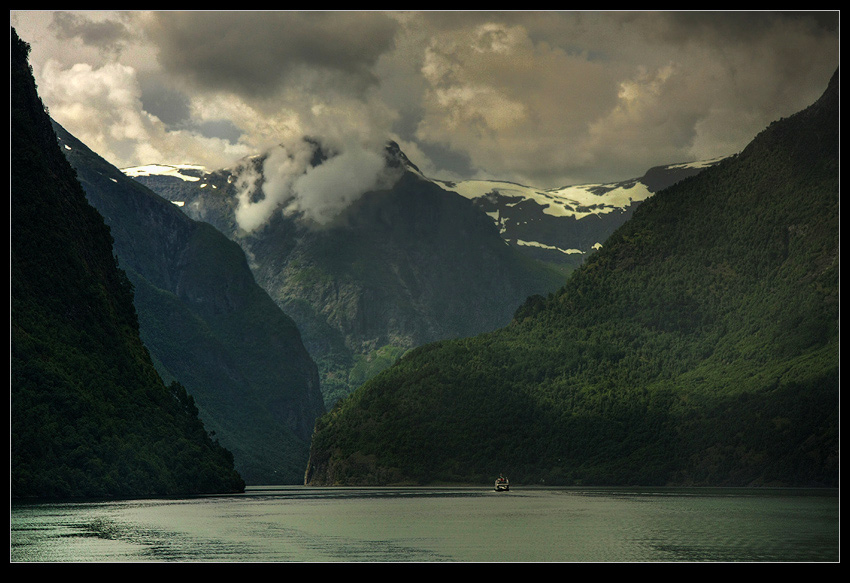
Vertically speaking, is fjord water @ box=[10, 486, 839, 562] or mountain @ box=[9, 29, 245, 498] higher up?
mountain @ box=[9, 29, 245, 498]

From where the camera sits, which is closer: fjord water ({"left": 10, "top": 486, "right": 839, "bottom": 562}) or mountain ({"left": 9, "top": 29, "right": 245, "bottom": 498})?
fjord water ({"left": 10, "top": 486, "right": 839, "bottom": 562})

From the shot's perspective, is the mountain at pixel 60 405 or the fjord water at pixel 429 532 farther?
the mountain at pixel 60 405

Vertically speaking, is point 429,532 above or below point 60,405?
below

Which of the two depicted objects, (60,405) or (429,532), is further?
(60,405)

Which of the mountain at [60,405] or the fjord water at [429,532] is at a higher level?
the mountain at [60,405]
